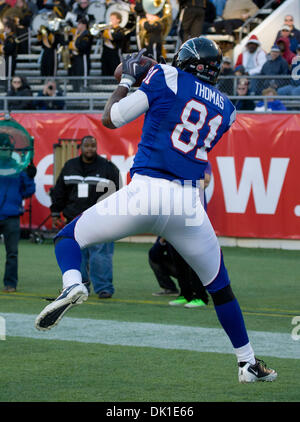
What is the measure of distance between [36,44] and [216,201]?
9228 mm

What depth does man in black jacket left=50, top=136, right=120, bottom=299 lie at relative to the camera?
10.0 m

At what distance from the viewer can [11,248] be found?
10.5 meters

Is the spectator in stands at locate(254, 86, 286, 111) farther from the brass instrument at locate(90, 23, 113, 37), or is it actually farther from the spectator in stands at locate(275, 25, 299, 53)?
the brass instrument at locate(90, 23, 113, 37)

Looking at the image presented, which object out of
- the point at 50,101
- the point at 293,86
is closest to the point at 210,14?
the point at 50,101

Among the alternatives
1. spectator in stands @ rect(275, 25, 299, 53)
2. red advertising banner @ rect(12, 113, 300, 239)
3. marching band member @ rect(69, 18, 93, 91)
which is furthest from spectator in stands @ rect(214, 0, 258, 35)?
red advertising banner @ rect(12, 113, 300, 239)

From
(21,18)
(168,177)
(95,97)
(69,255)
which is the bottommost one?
(95,97)

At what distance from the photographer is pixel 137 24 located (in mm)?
18625

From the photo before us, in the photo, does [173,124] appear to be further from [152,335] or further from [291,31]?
[291,31]

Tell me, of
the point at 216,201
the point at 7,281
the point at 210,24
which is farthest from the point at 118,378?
the point at 210,24

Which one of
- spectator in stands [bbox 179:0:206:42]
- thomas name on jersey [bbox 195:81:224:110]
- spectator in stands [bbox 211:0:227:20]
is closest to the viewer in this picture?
thomas name on jersey [bbox 195:81:224:110]

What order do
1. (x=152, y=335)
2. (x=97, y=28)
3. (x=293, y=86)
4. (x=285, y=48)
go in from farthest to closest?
(x=97, y=28) < (x=285, y=48) < (x=293, y=86) < (x=152, y=335)

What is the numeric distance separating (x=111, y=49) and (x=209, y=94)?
13.4 meters

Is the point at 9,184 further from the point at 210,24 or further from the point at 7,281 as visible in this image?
the point at 210,24

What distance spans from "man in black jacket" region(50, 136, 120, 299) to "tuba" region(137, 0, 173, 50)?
8.55 metres
